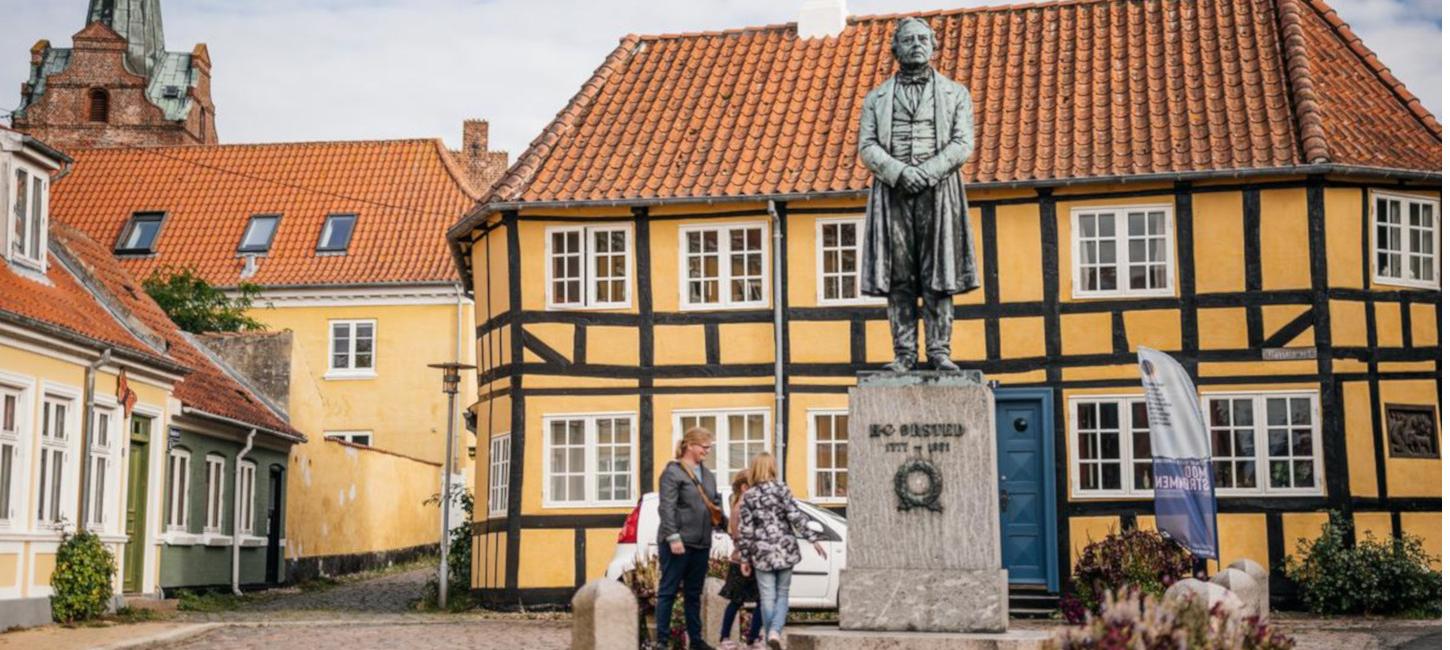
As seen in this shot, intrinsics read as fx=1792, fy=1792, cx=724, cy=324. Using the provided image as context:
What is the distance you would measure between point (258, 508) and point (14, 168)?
8.55 metres

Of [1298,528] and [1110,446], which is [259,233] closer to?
[1110,446]

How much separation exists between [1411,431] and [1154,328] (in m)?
2.94

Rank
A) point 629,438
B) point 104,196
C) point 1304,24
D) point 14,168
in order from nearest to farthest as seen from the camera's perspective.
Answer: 1. point 14,168
2. point 629,438
3. point 1304,24
4. point 104,196

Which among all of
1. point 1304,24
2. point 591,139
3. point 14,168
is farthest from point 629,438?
point 1304,24

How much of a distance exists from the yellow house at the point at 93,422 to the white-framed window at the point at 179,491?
0.03 metres

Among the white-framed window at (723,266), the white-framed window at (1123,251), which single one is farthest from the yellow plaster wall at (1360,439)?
the white-framed window at (723,266)

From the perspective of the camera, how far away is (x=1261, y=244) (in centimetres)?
1980

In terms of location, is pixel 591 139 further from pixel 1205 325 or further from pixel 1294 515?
pixel 1294 515

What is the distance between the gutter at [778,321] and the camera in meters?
20.7

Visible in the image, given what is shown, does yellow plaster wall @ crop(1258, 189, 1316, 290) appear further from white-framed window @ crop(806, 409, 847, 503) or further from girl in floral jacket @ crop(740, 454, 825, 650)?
girl in floral jacket @ crop(740, 454, 825, 650)

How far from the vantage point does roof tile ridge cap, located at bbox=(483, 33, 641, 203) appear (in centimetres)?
2161

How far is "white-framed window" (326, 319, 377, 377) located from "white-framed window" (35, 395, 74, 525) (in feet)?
62.1

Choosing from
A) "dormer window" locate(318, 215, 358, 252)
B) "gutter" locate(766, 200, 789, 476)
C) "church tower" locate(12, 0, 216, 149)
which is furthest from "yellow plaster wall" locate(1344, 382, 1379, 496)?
"church tower" locate(12, 0, 216, 149)

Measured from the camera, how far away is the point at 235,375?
27.2 meters
